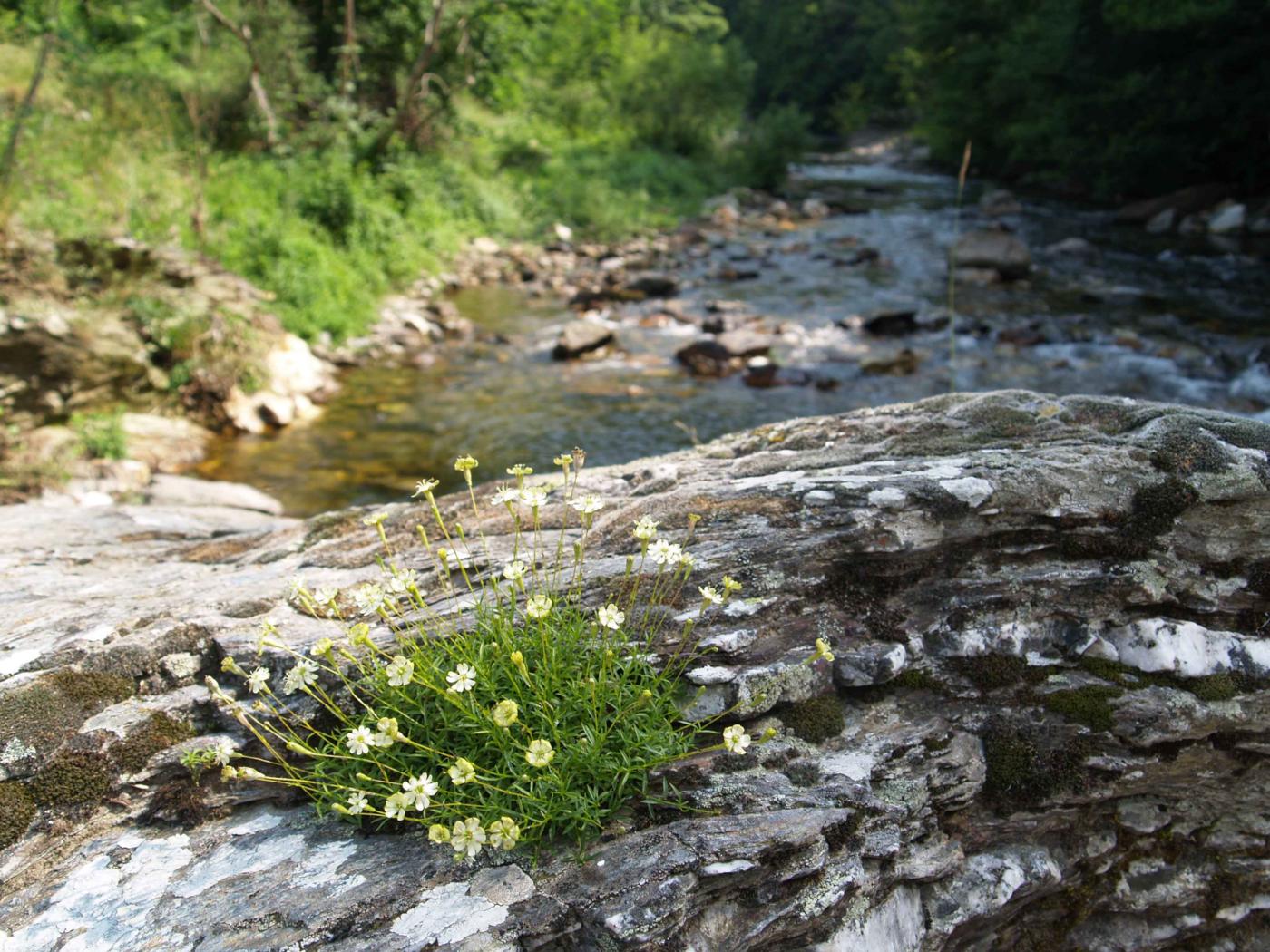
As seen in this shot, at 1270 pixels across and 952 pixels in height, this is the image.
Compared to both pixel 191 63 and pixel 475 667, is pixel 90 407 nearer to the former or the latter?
pixel 475 667

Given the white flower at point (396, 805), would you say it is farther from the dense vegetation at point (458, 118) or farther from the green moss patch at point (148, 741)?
the dense vegetation at point (458, 118)

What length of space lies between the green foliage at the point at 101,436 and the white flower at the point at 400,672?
7669 mm

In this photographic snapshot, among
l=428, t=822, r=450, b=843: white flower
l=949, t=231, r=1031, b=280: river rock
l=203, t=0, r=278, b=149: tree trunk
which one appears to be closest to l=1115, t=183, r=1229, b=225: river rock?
l=949, t=231, r=1031, b=280: river rock

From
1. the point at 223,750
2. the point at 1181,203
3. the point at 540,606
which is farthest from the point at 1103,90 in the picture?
the point at 223,750

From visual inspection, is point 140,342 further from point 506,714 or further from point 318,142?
point 318,142

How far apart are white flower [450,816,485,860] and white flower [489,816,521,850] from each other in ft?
0.10

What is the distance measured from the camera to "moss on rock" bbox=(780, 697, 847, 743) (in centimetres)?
239

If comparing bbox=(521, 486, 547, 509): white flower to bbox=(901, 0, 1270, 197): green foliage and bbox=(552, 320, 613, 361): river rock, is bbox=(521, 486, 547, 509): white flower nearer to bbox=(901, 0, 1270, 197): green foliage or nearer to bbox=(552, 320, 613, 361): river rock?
bbox=(552, 320, 613, 361): river rock

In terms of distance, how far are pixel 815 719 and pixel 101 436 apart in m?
8.27

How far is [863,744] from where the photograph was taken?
2.39 m

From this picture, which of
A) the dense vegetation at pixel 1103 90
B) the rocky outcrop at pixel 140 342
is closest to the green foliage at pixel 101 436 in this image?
the rocky outcrop at pixel 140 342

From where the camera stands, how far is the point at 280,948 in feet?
5.98

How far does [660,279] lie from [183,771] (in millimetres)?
14853

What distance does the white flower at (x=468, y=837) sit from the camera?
1905mm
